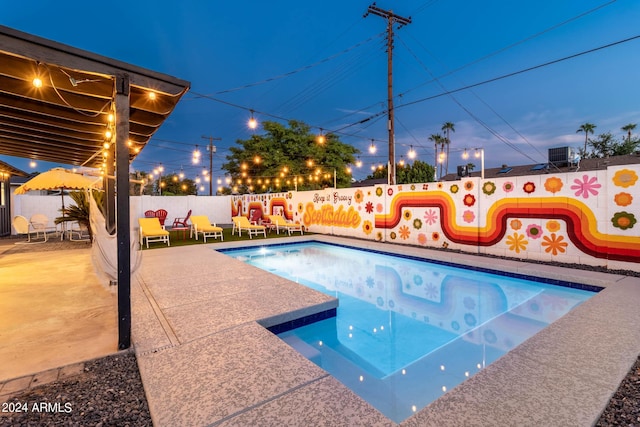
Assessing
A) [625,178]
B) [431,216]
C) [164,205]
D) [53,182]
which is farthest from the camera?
[164,205]

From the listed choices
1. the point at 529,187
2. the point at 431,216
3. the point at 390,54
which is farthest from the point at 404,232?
the point at 390,54

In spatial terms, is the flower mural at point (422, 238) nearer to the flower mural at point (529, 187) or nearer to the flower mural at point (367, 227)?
the flower mural at point (367, 227)

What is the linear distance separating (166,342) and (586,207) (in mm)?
7457

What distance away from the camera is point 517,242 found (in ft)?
22.6

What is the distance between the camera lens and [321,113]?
5662 centimetres

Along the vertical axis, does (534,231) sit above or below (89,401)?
above

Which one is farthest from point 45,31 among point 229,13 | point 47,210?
point 47,210

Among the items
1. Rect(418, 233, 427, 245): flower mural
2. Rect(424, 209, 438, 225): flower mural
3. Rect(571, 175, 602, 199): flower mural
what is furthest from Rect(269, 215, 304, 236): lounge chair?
Rect(571, 175, 602, 199): flower mural

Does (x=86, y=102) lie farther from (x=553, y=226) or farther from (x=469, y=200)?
(x=553, y=226)

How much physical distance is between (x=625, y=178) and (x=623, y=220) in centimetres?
75

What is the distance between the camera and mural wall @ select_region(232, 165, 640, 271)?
5469 mm

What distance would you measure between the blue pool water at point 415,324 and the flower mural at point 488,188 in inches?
82.7

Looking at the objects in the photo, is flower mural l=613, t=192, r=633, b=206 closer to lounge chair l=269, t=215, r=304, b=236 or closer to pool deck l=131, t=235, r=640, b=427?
pool deck l=131, t=235, r=640, b=427

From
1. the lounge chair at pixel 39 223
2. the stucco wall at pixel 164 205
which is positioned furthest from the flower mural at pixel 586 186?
the stucco wall at pixel 164 205
